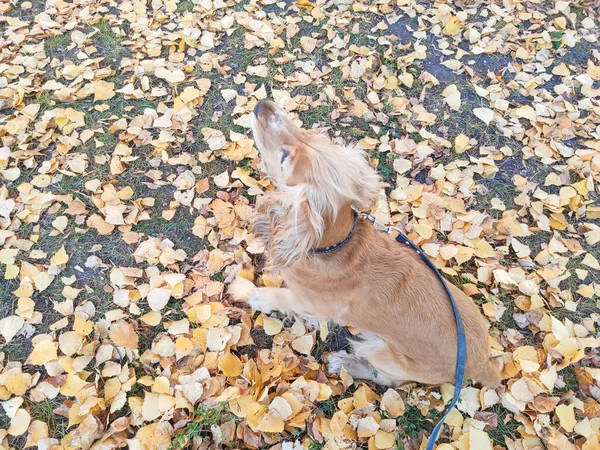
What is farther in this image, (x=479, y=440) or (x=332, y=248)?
(x=479, y=440)

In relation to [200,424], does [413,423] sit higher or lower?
lower

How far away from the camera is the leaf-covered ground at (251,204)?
11.4 feet

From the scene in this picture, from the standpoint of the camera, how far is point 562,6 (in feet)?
20.5

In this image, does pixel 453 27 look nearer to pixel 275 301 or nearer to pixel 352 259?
pixel 352 259

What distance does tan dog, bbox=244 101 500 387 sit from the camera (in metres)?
2.87

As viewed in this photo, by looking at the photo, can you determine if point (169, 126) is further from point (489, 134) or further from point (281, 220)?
point (489, 134)

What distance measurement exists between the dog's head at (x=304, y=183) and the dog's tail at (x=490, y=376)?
5.02ft

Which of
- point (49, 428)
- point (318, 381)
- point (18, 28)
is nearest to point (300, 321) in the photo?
point (318, 381)

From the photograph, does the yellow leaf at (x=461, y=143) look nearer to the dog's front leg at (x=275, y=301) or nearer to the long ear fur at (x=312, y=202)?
the long ear fur at (x=312, y=202)

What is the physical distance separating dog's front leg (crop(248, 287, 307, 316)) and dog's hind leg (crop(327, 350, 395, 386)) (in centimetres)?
50

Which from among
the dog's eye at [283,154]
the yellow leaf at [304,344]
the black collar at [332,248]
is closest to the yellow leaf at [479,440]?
the yellow leaf at [304,344]

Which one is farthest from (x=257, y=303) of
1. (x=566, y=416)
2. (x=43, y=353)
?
(x=566, y=416)

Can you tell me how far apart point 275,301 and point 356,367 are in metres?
0.92

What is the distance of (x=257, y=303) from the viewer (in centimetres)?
395
